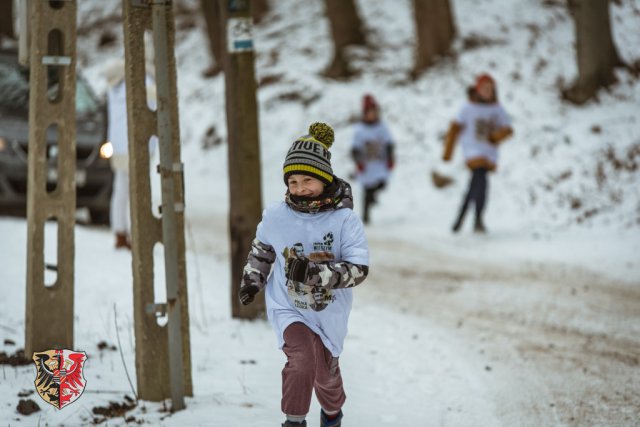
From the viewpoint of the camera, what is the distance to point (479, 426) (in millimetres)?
4410

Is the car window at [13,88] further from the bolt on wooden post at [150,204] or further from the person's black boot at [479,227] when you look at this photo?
the bolt on wooden post at [150,204]

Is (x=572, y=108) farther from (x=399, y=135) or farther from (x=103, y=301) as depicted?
(x=103, y=301)

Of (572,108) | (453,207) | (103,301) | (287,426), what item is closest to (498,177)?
(453,207)

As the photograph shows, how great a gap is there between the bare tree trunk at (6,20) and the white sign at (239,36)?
589 inches

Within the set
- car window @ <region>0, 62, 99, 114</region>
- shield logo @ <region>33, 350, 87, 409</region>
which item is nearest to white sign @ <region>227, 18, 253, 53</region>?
shield logo @ <region>33, 350, 87, 409</region>

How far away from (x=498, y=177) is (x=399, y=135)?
3224mm

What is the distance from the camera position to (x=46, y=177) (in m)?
4.99

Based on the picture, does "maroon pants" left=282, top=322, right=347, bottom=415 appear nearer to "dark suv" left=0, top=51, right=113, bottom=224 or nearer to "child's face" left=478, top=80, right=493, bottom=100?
"dark suv" left=0, top=51, right=113, bottom=224

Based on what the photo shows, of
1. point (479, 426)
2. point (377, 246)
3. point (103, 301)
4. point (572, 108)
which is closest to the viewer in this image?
point (479, 426)

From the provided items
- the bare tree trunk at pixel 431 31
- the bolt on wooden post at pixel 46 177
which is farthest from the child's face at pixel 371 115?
the bolt on wooden post at pixel 46 177

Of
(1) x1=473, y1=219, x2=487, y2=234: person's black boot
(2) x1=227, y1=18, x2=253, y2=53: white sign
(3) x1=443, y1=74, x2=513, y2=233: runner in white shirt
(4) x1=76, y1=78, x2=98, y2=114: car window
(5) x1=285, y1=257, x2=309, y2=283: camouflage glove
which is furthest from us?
(4) x1=76, y1=78, x2=98, y2=114: car window

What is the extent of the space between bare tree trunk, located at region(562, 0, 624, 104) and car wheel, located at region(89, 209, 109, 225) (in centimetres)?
796

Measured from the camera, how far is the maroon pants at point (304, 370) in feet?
11.9

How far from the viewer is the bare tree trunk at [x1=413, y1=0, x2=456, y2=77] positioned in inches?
665
